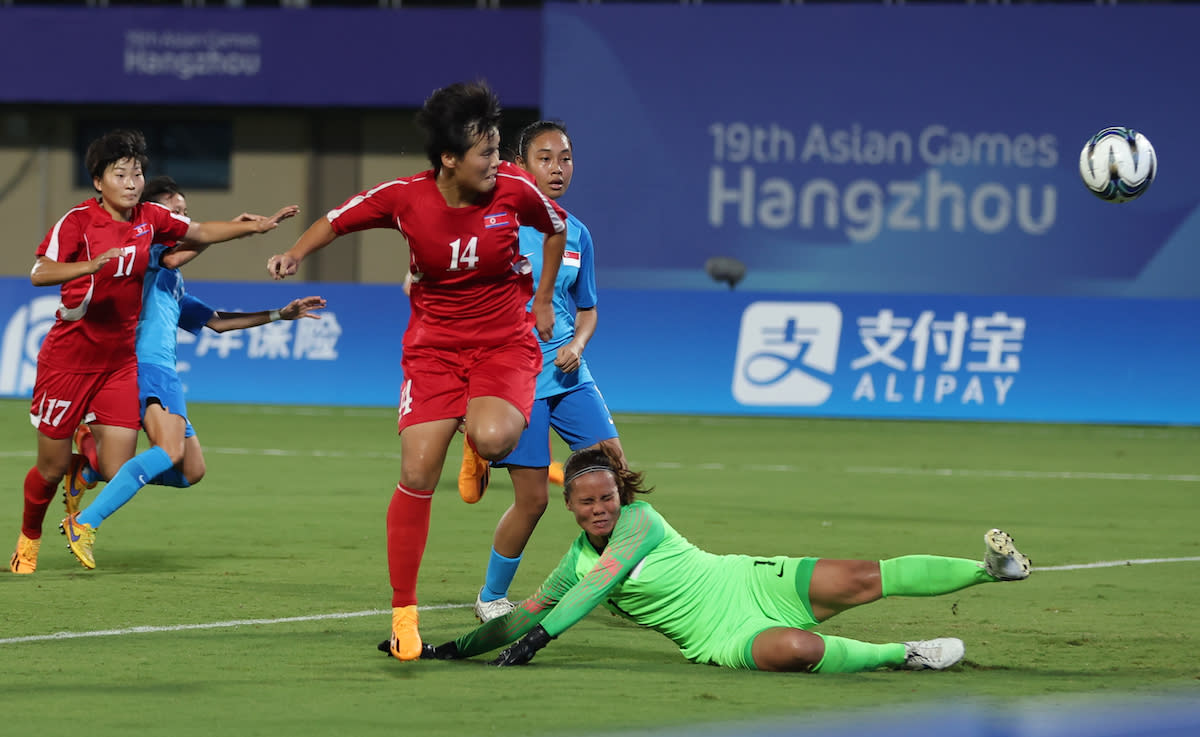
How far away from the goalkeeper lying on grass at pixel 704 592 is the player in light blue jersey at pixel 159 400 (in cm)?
303

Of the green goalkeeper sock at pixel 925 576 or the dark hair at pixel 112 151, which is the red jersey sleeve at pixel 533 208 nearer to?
the green goalkeeper sock at pixel 925 576

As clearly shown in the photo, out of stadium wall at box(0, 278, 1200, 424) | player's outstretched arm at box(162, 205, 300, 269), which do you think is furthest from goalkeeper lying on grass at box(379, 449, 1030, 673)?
stadium wall at box(0, 278, 1200, 424)

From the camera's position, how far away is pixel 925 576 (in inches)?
297

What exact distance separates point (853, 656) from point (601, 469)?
1.24 meters

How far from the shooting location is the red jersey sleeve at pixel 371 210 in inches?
304

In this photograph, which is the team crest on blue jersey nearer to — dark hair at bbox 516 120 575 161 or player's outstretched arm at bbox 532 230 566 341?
player's outstretched arm at bbox 532 230 566 341

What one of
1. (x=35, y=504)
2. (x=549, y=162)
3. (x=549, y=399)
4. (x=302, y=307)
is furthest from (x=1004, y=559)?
(x=35, y=504)

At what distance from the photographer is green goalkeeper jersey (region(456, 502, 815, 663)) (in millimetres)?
7664

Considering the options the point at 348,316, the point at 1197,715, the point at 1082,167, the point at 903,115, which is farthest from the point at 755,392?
the point at 1197,715

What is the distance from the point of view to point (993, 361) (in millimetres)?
21750

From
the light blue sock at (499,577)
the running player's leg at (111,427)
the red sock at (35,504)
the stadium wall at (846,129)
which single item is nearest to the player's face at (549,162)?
the light blue sock at (499,577)

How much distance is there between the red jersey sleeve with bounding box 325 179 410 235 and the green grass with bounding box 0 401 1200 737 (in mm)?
1765

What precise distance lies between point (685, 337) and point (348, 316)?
13.6 feet

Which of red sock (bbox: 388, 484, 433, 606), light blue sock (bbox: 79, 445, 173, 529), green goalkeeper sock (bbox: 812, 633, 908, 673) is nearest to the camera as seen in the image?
green goalkeeper sock (bbox: 812, 633, 908, 673)
